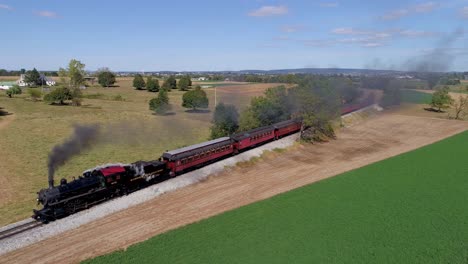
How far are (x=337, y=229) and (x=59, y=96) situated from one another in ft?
274

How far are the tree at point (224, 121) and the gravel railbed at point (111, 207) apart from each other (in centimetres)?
705

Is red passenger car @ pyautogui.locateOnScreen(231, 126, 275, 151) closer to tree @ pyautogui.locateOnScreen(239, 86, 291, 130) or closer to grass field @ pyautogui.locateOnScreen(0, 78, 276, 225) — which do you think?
tree @ pyautogui.locateOnScreen(239, 86, 291, 130)

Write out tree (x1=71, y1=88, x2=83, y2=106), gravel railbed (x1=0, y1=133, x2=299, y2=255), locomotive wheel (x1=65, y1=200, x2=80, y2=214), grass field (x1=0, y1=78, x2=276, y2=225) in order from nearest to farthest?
gravel railbed (x1=0, y1=133, x2=299, y2=255) < locomotive wheel (x1=65, y1=200, x2=80, y2=214) < grass field (x1=0, y1=78, x2=276, y2=225) < tree (x1=71, y1=88, x2=83, y2=106)

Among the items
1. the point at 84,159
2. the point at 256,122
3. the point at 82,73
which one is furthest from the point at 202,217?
the point at 82,73

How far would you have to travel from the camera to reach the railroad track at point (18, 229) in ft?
68.4

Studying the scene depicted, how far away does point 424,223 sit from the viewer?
22.7 m

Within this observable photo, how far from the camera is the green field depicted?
305 feet

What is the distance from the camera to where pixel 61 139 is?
48.9 m

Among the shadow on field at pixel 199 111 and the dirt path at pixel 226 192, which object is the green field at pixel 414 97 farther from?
the shadow on field at pixel 199 111

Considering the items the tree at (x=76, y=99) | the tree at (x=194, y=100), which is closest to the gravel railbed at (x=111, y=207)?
the tree at (x=194, y=100)

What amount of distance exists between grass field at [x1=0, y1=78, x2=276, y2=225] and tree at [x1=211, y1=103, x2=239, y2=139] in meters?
5.60

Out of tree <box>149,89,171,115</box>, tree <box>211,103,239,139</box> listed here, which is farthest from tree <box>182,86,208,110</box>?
tree <box>211,103,239,139</box>

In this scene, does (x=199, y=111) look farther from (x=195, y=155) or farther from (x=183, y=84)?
(x=183, y=84)

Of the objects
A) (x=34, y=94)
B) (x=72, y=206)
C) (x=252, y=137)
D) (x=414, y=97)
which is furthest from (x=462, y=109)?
(x=34, y=94)
